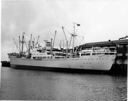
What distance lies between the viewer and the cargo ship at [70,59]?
68.9m

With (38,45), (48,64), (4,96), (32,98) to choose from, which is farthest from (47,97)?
(38,45)

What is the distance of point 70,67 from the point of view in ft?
250

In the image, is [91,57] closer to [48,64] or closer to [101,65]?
[101,65]

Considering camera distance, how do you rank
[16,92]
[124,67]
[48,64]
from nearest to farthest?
1. [16,92]
2. [124,67]
3. [48,64]

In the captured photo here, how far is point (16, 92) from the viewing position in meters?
31.4

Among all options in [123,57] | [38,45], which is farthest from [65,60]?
[38,45]

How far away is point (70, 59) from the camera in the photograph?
76.8 m

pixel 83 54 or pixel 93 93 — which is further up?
pixel 83 54

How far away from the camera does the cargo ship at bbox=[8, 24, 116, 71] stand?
6888cm

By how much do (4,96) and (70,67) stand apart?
160ft

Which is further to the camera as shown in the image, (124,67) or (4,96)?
(124,67)

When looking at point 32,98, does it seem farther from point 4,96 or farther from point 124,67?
point 124,67

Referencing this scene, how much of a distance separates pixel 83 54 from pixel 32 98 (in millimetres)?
47389

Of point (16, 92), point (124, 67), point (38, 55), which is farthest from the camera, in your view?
point (38, 55)
